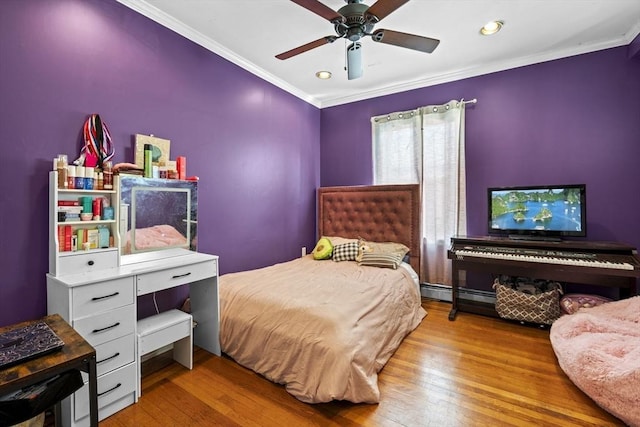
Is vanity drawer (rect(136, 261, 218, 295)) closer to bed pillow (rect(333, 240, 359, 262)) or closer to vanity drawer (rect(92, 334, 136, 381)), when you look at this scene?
vanity drawer (rect(92, 334, 136, 381))

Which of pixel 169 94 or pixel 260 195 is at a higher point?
pixel 169 94

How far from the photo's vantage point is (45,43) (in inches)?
68.9

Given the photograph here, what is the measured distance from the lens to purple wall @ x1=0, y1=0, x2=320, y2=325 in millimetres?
1658

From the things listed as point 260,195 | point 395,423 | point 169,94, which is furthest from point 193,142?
point 395,423

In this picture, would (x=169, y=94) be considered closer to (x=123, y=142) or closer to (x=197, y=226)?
(x=123, y=142)

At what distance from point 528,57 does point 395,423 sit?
3531 mm

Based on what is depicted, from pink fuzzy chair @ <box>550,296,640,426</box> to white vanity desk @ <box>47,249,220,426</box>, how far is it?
258 centimetres

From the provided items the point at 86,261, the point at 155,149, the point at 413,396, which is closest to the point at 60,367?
the point at 86,261

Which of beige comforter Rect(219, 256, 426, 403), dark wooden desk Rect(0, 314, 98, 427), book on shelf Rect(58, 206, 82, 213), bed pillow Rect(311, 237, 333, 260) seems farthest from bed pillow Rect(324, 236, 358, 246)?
dark wooden desk Rect(0, 314, 98, 427)

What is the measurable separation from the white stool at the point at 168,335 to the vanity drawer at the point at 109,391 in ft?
0.17

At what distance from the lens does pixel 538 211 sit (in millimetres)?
2846

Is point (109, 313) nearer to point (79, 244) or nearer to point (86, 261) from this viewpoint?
point (86, 261)

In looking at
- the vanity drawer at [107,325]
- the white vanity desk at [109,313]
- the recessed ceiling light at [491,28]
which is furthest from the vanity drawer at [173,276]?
the recessed ceiling light at [491,28]

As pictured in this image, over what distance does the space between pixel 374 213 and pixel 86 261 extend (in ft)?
9.35
